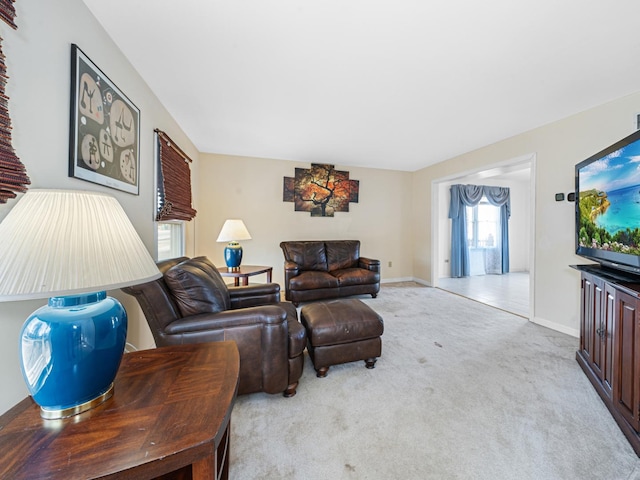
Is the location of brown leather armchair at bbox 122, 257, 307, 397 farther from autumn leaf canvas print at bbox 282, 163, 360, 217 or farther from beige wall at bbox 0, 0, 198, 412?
autumn leaf canvas print at bbox 282, 163, 360, 217

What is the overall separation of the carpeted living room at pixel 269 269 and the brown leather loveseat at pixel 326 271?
65 centimetres

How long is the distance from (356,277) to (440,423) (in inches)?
95.9

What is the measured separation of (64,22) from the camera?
3.81 ft

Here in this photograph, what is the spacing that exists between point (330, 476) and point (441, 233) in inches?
221

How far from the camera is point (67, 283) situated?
2.03 ft

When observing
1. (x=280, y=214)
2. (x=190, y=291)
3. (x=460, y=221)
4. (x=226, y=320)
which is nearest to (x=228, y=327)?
(x=226, y=320)

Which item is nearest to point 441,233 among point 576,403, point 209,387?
point 576,403

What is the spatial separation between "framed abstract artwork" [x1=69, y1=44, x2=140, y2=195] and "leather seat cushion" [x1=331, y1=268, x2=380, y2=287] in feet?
9.27

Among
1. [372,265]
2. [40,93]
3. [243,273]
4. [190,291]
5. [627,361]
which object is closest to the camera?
[40,93]

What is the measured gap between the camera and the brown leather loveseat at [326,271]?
3.62 meters

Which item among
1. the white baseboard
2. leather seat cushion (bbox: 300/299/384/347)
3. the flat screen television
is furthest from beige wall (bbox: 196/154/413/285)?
the flat screen television

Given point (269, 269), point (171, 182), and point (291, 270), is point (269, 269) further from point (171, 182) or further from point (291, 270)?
point (171, 182)

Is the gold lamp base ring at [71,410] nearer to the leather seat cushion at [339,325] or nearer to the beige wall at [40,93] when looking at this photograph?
the beige wall at [40,93]

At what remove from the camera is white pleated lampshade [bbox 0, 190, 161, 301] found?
0.59 meters
